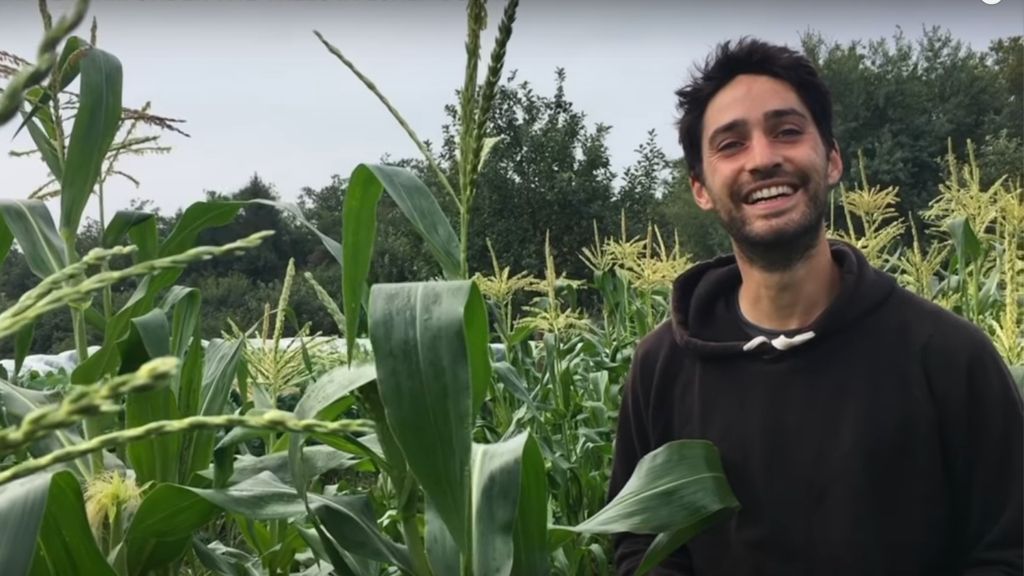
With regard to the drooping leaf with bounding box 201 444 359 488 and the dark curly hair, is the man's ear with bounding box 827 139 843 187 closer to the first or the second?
the dark curly hair

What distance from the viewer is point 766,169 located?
1.62m

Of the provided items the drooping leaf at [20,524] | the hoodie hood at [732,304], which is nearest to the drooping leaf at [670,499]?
the hoodie hood at [732,304]

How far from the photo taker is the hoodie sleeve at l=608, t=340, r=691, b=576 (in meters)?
1.70

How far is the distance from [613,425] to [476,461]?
171 cm

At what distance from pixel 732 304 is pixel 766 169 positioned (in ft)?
1.10

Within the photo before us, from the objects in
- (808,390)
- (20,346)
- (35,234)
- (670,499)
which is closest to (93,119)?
(35,234)

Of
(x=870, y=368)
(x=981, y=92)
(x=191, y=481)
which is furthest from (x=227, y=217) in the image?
(x=981, y=92)

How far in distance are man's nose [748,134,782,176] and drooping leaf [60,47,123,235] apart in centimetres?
112

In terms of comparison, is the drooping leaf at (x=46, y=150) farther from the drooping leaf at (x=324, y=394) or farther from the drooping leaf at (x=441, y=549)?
the drooping leaf at (x=441, y=549)

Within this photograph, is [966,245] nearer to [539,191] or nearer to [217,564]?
[217,564]

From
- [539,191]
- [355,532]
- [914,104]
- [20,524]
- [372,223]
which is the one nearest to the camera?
[20,524]

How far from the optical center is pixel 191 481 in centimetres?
155

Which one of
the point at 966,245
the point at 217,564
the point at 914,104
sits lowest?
the point at 217,564

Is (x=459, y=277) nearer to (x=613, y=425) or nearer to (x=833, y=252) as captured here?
(x=833, y=252)
